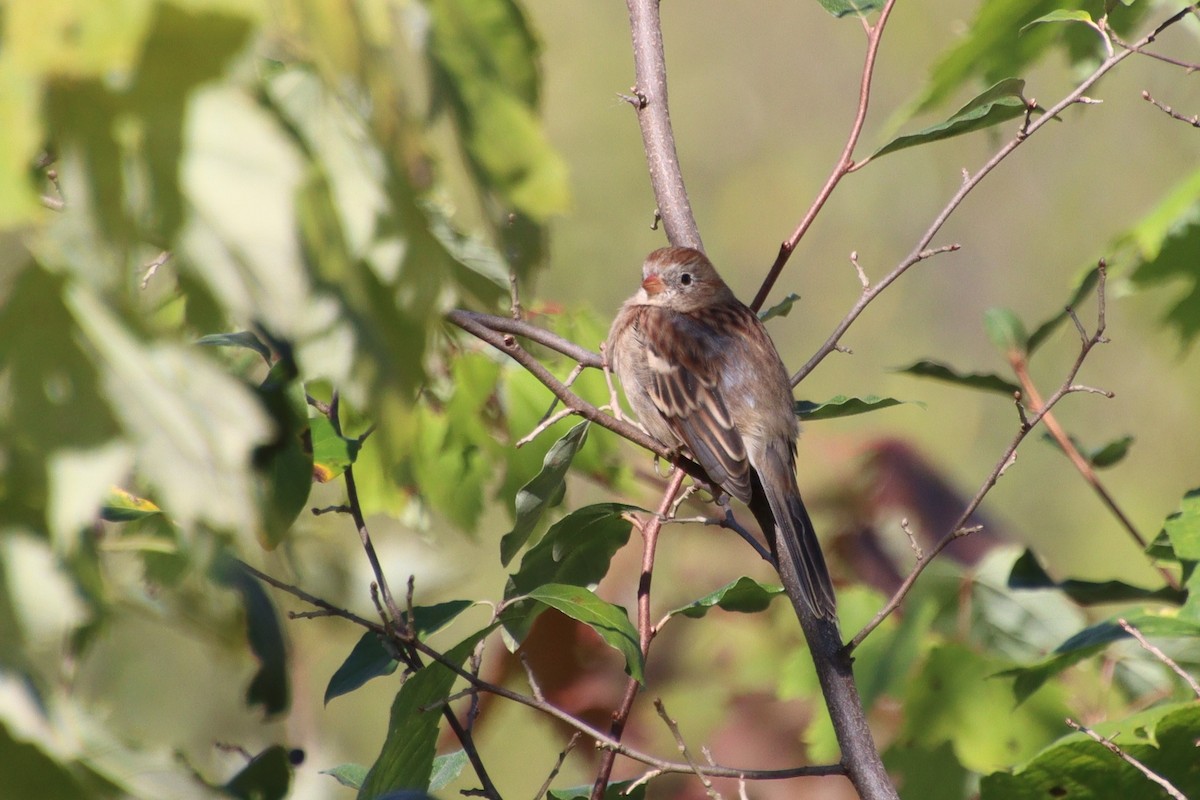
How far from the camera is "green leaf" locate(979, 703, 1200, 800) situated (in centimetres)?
190

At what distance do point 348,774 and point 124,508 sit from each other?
0.67 m

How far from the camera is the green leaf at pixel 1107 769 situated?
1.90m

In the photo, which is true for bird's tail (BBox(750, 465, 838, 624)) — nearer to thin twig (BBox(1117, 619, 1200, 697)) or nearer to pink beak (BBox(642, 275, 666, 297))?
thin twig (BBox(1117, 619, 1200, 697))

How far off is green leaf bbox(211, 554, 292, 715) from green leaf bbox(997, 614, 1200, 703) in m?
1.52

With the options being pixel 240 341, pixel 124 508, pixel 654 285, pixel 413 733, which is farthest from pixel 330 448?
pixel 654 285

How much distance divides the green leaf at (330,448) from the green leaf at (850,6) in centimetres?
121

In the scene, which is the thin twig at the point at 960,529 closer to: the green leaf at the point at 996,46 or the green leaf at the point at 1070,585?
the green leaf at the point at 1070,585

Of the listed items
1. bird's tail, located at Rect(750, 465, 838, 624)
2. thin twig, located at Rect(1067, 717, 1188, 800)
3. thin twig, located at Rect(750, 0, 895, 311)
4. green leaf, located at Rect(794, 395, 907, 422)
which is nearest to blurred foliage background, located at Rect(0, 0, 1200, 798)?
bird's tail, located at Rect(750, 465, 838, 624)

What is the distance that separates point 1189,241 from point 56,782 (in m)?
2.93

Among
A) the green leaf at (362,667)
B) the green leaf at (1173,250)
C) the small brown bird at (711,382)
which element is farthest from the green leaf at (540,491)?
the green leaf at (1173,250)

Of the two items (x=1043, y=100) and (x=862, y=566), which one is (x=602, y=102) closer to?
(x=1043, y=100)

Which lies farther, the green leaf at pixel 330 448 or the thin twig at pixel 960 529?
the green leaf at pixel 330 448

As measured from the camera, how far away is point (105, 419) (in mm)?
812

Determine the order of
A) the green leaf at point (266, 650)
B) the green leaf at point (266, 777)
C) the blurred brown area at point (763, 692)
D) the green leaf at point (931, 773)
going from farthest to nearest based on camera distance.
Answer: the blurred brown area at point (763, 692) → the green leaf at point (931, 773) → the green leaf at point (266, 777) → the green leaf at point (266, 650)
